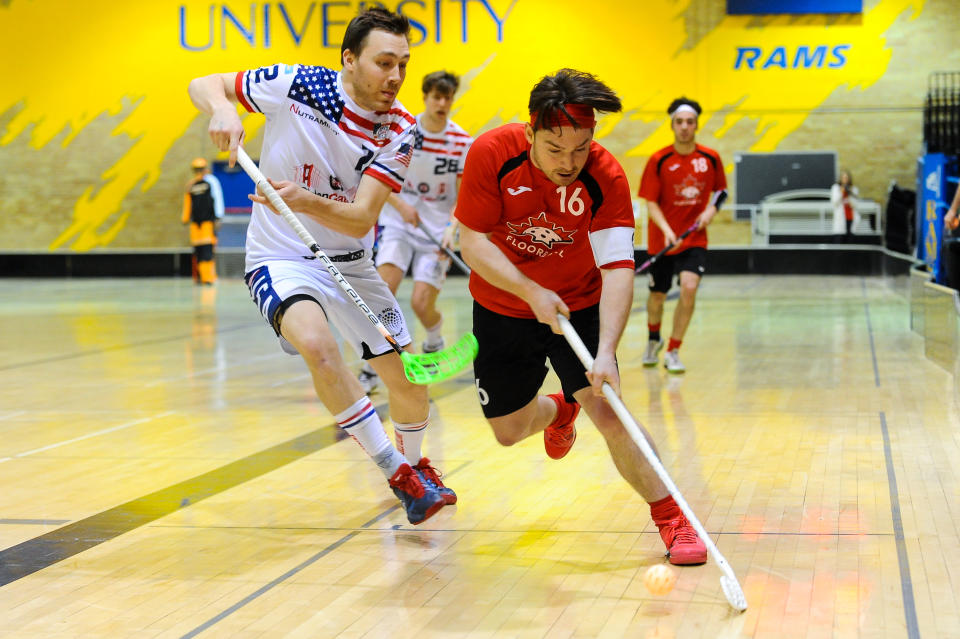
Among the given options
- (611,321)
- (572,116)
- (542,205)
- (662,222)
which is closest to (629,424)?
(611,321)

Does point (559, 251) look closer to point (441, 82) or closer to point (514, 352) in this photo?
point (514, 352)

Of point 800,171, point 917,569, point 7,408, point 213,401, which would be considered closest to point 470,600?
point 917,569

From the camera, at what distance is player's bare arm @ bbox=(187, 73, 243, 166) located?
11.8 feet

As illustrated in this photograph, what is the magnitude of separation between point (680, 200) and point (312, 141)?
4284 millimetres

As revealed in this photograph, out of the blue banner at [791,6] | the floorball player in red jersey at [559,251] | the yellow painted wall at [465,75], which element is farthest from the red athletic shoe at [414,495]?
the blue banner at [791,6]

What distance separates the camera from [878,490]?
4156 mm

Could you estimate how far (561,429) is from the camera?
4.07 meters

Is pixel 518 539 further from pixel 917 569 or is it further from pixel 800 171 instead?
pixel 800 171

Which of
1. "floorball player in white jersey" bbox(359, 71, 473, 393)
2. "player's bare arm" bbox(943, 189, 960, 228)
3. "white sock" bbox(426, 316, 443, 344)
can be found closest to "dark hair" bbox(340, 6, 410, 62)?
"floorball player in white jersey" bbox(359, 71, 473, 393)

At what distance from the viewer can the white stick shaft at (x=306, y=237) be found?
11.9 feet

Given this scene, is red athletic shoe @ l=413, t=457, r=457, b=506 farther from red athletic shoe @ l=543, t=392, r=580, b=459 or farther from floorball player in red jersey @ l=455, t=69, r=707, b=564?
floorball player in red jersey @ l=455, t=69, r=707, b=564

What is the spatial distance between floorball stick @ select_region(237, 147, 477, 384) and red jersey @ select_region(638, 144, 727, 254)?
14.0ft

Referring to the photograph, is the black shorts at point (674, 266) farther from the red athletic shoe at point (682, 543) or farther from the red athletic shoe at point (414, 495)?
the red athletic shoe at point (682, 543)

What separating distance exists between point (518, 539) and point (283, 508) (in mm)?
933
